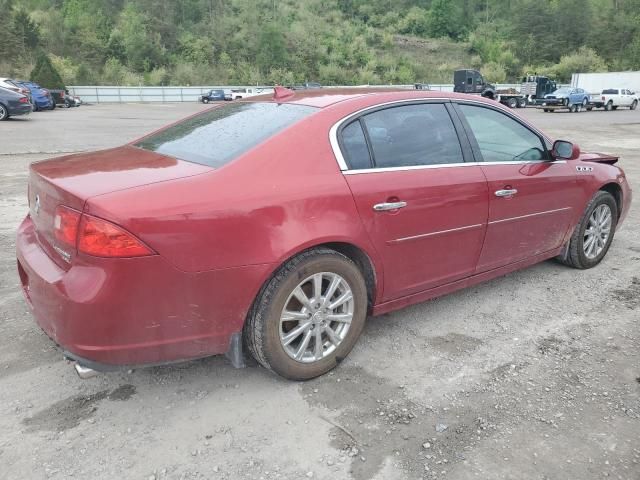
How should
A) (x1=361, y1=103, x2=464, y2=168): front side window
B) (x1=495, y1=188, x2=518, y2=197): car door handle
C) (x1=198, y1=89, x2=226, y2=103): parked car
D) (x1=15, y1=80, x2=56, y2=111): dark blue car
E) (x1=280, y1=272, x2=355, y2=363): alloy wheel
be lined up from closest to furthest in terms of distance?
(x1=280, y1=272, x2=355, y2=363): alloy wheel < (x1=361, y1=103, x2=464, y2=168): front side window < (x1=495, y1=188, x2=518, y2=197): car door handle < (x1=15, y1=80, x2=56, y2=111): dark blue car < (x1=198, y1=89, x2=226, y2=103): parked car

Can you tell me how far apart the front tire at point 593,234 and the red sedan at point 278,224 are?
0.74 meters

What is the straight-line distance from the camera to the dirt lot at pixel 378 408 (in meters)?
2.45

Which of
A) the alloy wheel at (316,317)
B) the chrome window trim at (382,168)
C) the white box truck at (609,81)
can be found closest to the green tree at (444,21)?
the white box truck at (609,81)

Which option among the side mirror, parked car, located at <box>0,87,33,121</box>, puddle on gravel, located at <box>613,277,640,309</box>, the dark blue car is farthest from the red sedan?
the dark blue car

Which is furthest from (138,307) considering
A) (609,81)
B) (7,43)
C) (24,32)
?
(24,32)

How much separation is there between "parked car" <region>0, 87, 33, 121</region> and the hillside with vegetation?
39.7 metres

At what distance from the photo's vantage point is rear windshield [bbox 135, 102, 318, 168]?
2.98m

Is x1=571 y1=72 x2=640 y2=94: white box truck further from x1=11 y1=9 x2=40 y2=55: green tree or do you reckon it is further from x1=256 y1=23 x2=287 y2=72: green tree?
x1=11 y1=9 x2=40 y2=55: green tree

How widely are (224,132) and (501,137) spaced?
2.08 m

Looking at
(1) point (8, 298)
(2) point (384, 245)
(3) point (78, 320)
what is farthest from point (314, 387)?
(1) point (8, 298)

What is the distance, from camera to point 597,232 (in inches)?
195

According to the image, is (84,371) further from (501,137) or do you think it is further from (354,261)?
(501,137)

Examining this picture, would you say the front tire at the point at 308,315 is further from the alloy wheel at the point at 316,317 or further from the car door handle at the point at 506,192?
the car door handle at the point at 506,192

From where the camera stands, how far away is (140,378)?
10.2ft
